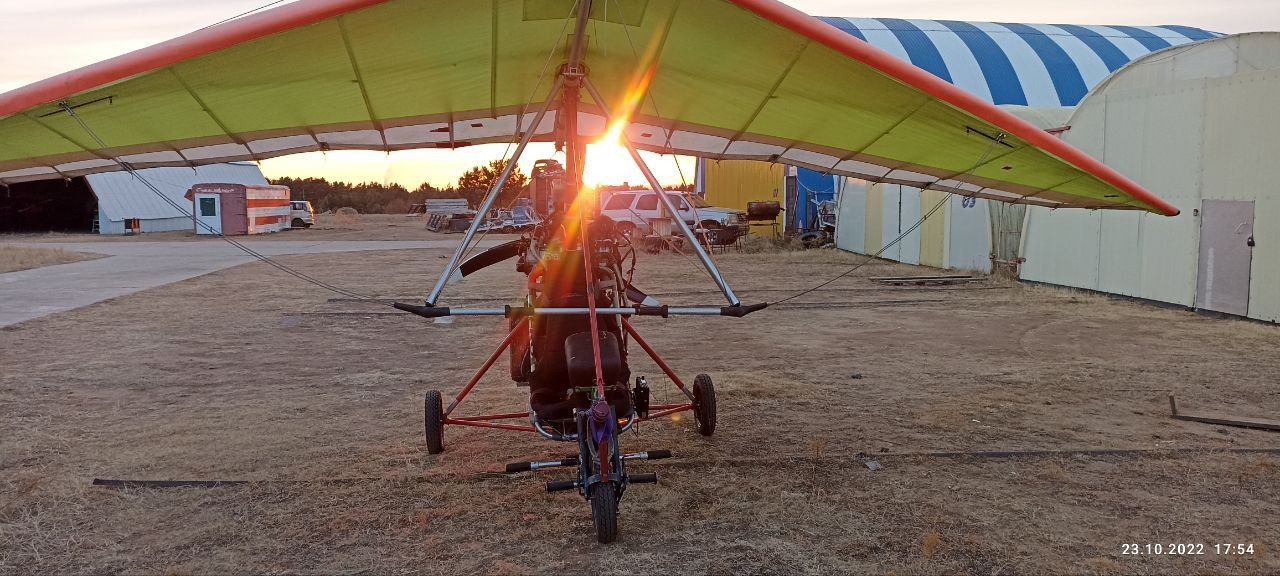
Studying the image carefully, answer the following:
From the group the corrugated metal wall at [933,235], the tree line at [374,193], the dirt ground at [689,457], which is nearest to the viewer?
the dirt ground at [689,457]

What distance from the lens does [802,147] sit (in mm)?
6734

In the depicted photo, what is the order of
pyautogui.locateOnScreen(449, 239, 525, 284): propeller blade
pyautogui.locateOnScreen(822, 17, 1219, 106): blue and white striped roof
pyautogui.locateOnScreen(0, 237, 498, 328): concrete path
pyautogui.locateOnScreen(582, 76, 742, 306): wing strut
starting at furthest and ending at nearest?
pyautogui.locateOnScreen(822, 17, 1219, 106): blue and white striped roof → pyautogui.locateOnScreen(0, 237, 498, 328): concrete path → pyautogui.locateOnScreen(449, 239, 525, 284): propeller blade → pyautogui.locateOnScreen(582, 76, 742, 306): wing strut

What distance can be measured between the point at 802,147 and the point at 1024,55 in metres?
23.8

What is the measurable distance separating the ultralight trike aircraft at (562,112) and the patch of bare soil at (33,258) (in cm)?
1757

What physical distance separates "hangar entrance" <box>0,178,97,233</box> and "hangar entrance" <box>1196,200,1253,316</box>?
4247 cm

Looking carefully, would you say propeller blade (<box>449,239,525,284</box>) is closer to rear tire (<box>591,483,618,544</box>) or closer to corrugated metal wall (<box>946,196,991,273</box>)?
rear tire (<box>591,483,618,544</box>)

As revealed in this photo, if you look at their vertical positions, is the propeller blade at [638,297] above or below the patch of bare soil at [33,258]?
above

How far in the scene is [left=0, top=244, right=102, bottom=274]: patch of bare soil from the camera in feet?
66.5

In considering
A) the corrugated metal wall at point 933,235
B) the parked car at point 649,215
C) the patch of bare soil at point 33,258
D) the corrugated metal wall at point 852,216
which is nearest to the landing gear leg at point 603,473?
the corrugated metal wall at point 933,235

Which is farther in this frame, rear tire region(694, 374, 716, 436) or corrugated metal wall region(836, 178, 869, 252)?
corrugated metal wall region(836, 178, 869, 252)

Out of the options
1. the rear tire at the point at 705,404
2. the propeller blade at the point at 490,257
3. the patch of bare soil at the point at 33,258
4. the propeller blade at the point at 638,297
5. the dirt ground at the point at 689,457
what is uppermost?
the propeller blade at the point at 490,257

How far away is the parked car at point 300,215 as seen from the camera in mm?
45031

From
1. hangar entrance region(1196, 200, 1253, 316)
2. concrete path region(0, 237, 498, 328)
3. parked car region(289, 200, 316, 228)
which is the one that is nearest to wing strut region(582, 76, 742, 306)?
hangar entrance region(1196, 200, 1253, 316)

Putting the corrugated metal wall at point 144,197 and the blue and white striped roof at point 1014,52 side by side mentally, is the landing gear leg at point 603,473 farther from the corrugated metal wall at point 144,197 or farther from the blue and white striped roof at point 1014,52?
the corrugated metal wall at point 144,197
